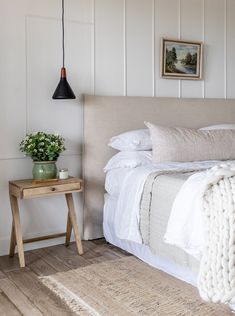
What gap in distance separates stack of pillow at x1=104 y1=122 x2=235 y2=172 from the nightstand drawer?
0.41 metres

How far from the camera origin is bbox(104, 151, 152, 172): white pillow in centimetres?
318

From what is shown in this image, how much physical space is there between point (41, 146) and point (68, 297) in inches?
46.5

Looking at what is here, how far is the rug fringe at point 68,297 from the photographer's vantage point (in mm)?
2256

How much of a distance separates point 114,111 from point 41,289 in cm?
169

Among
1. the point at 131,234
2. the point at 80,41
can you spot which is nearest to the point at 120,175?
the point at 131,234

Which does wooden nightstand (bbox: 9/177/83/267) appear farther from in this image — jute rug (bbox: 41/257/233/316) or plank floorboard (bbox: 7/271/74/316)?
jute rug (bbox: 41/257/233/316)

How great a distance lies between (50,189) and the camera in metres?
3.01

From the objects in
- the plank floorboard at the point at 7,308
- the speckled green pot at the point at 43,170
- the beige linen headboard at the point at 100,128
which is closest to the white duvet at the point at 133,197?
the beige linen headboard at the point at 100,128

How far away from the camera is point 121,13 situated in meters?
3.69

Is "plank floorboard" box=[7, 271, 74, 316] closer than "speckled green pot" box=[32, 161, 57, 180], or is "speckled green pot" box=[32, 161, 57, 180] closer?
"plank floorboard" box=[7, 271, 74, 316]

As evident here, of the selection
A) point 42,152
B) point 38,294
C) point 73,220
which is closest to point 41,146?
point 42,152

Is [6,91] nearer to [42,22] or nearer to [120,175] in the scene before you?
[42,22]

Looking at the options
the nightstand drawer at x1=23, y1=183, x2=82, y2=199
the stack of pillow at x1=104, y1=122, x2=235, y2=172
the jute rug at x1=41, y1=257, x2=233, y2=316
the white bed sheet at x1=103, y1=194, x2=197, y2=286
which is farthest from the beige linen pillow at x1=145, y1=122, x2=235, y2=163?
the jute rug at x1=41, y1=257, x2=233, y2=316

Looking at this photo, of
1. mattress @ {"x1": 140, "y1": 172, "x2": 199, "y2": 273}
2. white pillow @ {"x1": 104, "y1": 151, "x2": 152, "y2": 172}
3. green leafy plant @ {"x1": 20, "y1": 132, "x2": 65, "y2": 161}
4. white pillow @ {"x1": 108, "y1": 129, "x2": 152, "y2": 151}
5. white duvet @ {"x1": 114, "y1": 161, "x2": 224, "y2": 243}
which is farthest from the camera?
white pillow @ {"x1": 108, "y1": 129, "x2": 152, "y2": 151}
